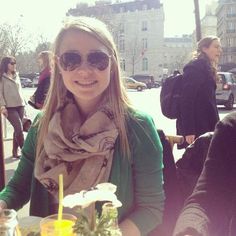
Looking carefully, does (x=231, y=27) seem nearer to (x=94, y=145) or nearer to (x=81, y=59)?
(x=81, y=59)

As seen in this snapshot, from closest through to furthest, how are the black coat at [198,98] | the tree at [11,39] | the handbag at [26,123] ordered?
the black coat at [198,98] < the handbag at [26,123] < the tree at [11,39]

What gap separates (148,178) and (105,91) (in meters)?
0.48

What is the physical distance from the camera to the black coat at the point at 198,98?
3.95 metres

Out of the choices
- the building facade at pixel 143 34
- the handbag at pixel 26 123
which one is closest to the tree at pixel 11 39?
the building facade at pixel 143 34

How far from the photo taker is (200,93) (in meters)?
3.98

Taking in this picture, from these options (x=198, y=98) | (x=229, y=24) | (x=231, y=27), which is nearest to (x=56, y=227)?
(x=198, y=98)

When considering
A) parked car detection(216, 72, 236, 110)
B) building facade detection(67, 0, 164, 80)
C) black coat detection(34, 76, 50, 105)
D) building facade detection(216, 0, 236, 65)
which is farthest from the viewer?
building facade detection(67, 0, 164, 80)

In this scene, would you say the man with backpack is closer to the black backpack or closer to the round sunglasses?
the black backpack

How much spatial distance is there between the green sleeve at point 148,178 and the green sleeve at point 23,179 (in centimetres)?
54

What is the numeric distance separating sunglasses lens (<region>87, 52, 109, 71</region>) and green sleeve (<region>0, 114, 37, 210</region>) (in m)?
0.48

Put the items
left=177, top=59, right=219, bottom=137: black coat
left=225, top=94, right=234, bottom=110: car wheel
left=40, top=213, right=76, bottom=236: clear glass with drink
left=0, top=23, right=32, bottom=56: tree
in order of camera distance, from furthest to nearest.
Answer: left=0, top=23, right=32, bottom=56: tree → left=225, top=94, right=234, bottom=110: car wheel → left=177, top=59, right=219, bottom=137: black coat → left=40, top=213, right=76, bottom=236: clear glass with drink

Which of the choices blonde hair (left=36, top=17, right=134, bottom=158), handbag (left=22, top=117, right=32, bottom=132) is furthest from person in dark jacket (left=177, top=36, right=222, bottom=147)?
handbag (left=22, top=117, right=32, bottom=132)

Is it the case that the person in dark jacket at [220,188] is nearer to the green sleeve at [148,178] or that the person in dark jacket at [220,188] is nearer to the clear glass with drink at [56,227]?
the green sleeve at [148,178]

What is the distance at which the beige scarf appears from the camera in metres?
1.92
